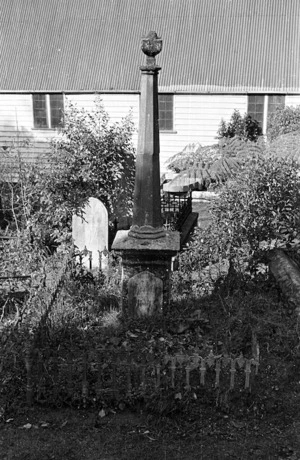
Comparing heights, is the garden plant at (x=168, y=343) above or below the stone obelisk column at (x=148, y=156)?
below

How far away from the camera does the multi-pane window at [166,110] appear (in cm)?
1733

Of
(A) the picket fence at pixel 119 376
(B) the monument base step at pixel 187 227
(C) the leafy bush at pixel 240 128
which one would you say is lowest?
(A) the picket fence at pixel 119 376

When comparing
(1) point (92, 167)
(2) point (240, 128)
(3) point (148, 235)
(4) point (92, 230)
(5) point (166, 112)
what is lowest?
(4) point (92, 230)

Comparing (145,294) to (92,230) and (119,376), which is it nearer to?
(119,376)

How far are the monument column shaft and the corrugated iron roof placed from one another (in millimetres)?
10382

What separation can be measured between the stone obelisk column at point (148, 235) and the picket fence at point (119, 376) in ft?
5.25

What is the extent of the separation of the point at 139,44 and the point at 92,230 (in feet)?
34.1

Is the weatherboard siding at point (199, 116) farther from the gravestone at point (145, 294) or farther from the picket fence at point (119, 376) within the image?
the picket fence at point (119, 376)

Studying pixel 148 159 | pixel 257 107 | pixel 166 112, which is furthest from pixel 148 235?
pixel 257 107

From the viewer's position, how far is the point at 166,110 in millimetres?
17406

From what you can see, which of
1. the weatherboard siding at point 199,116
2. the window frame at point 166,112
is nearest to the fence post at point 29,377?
the weatherboard siding at point 199,116

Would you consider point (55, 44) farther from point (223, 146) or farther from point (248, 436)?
point (248, 436)

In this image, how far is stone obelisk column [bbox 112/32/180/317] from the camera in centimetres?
706

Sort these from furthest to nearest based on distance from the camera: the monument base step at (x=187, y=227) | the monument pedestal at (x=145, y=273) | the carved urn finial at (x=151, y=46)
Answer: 1. the monument base step at (x=187, y=227)
2. the monument pedestal at (x=145, y=273)
3. the carved urn finial at (x=151, y=46)
